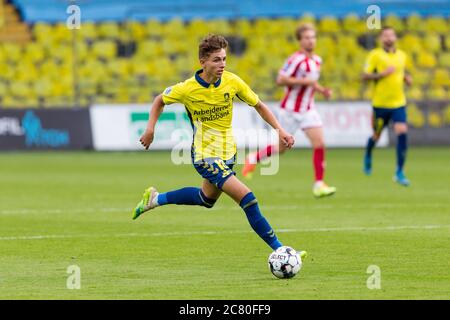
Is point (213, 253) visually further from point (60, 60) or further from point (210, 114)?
point (60, 60)

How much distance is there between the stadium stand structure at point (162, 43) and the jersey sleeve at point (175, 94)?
1957 cm

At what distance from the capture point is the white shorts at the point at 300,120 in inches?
618

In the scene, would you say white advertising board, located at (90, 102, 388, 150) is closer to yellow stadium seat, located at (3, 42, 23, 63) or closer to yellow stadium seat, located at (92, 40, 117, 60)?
yellow stadium seat, located at (92, 40, 117, 60)

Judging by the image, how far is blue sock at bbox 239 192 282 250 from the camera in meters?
8.83

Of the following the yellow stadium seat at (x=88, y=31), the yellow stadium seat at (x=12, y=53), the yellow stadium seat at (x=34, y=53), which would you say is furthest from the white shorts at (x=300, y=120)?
the yellow stadium seat at (x=12, y=53)

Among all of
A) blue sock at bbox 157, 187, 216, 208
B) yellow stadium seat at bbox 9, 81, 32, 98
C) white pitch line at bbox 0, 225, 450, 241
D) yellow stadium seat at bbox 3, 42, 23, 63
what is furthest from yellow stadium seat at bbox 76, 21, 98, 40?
blue sock at bbox 157, 187, 216, 208

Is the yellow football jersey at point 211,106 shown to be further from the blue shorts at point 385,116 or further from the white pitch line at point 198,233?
the blue shorts at point 385,116

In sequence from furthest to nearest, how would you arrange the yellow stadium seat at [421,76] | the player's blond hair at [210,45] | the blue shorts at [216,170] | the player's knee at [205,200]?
1. the yellow stadium seat at [421,76]
2. the player's knee at [205,200]
3. the blue shorts at [216,170]
4. the player's blond hair at [210,45]

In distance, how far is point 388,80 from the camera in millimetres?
18094

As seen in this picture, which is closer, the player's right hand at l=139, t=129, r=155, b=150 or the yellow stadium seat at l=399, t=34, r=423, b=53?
the player's right hand at l=139, t=129, r=155, b=150

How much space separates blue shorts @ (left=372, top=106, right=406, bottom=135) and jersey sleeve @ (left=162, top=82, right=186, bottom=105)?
29.2ft

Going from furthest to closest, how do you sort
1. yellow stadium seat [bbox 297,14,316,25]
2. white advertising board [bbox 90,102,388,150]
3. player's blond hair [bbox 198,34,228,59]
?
yellow stadium seat [bbox 297,14,316,25], white advertising board [bbox 90,102,388,150], player's blond hair [bbox 198,34,228,59]

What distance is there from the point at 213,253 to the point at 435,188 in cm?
736

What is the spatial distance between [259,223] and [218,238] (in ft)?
7.35
